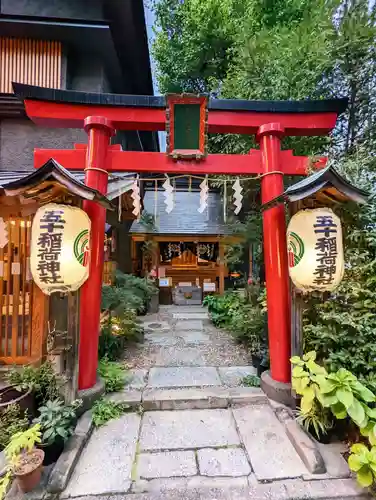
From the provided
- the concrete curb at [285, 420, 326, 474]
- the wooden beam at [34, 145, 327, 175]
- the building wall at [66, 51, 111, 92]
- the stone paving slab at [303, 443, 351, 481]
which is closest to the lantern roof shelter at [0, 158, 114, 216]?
the wooden beam at [34, 145, 327, 175]

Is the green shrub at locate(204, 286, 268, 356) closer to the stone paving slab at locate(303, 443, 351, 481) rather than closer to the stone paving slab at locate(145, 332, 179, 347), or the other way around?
the stone paving slab at locate(303, 443, 351, 481)

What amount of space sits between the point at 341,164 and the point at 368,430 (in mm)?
3516

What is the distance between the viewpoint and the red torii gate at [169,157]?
3889mm

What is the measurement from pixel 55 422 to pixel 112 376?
1339mm

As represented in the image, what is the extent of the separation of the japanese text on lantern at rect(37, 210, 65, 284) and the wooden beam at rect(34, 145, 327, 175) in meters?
1.40

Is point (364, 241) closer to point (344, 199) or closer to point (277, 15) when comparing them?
point (344, 199)

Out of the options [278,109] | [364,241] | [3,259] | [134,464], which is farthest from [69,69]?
[134,464]

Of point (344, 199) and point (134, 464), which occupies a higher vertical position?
point (344, 199)

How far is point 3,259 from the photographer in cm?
464

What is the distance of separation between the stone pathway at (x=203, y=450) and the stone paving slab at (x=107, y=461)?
0.03 ft

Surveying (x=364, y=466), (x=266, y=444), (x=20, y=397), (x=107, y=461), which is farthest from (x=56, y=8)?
(x=364, y=466)

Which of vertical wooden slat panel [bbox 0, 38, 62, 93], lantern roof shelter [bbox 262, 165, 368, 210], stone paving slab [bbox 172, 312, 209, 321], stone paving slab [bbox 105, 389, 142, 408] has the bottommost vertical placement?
stone paving slab [bbox 105, 389, 142, 408]

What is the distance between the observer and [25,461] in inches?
100

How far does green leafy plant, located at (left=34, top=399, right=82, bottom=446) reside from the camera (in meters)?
2.80
